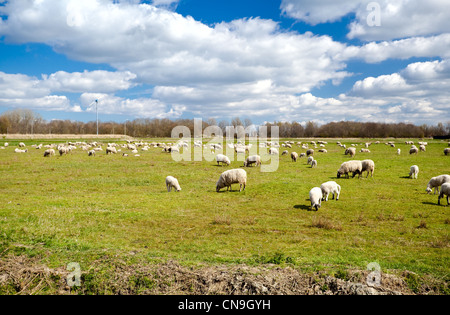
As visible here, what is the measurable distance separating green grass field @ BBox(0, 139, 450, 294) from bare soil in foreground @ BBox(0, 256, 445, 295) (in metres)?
0.40

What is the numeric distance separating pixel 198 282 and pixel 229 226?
5026mm

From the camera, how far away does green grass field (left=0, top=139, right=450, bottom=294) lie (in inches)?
334

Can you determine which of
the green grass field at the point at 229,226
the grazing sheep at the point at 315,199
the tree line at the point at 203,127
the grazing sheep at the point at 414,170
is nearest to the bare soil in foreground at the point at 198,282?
the green grass field at the point at 229,226

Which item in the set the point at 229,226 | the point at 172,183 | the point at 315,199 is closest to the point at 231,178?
the point at 172,183

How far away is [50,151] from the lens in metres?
43.8

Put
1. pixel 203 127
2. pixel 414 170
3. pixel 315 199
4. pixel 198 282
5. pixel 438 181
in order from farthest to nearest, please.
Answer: pixel 203 127, pixel 414 170, pixel 438 181, pixel 315 199, pixel 198 282

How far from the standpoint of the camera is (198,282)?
7.18 metres

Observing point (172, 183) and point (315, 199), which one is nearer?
point (315, 199)

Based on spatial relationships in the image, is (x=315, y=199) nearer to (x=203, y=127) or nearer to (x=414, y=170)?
(x=414, y=170)

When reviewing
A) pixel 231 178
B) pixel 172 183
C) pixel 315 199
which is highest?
pixel 231 178

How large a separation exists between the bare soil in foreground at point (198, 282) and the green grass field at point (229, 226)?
399mm

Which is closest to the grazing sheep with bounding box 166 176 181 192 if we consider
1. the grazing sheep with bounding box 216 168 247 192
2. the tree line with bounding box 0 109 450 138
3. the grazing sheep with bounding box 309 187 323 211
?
the grazing sheep with bounding box 216 168 247 192

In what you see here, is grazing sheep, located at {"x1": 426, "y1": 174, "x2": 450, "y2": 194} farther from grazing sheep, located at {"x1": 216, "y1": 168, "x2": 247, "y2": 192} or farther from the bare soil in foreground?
the bare soil in foreground

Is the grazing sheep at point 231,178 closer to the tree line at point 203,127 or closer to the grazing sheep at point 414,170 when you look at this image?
the grazing sheep at point 414,170
